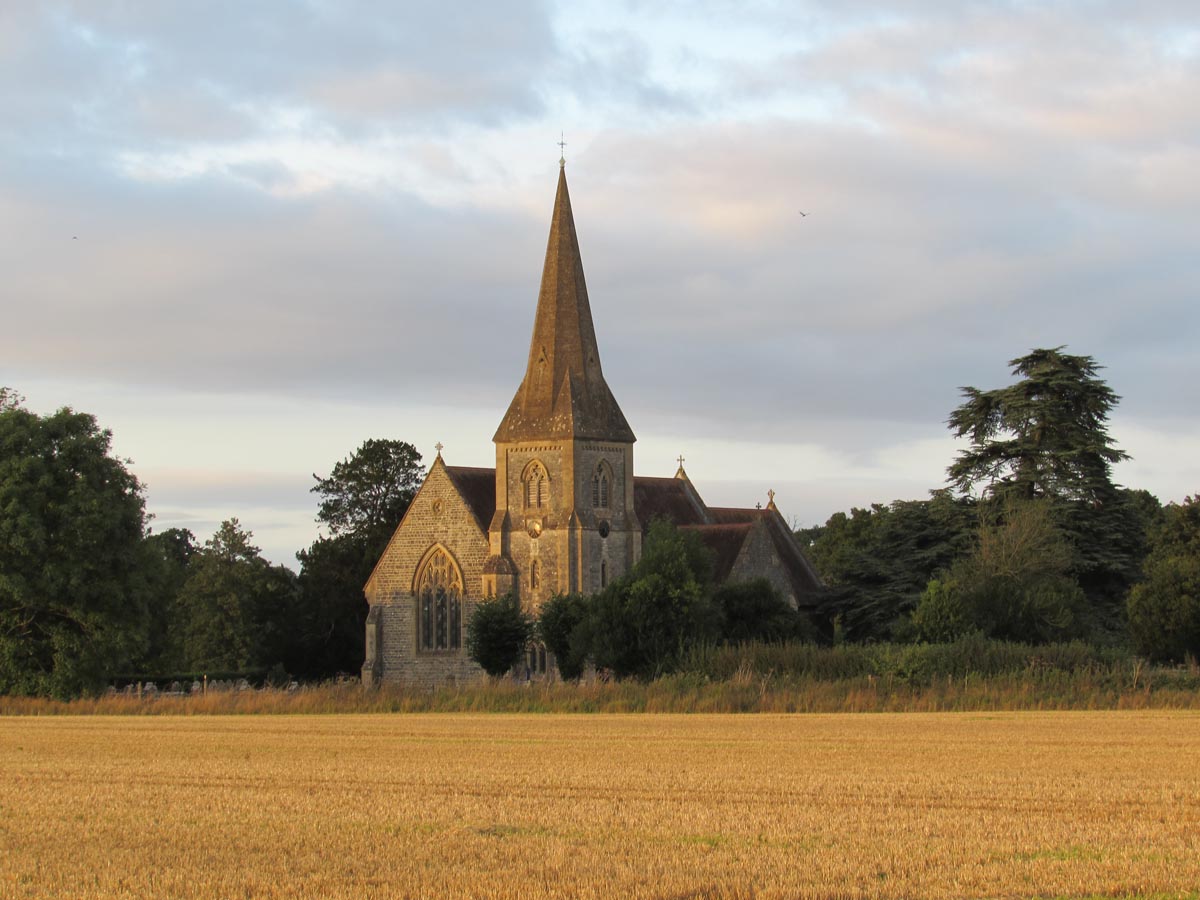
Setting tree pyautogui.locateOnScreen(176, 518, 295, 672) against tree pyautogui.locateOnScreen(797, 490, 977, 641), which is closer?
tree pyautogui.locateOnScreen(797, 490, 977, 641)

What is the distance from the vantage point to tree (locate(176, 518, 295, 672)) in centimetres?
7525

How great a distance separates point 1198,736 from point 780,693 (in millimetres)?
12650

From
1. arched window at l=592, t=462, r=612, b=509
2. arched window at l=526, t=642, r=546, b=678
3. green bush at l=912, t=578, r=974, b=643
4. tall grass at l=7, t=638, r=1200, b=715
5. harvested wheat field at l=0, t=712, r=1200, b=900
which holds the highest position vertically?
arched window at l=592, t=462, r=612, b=509

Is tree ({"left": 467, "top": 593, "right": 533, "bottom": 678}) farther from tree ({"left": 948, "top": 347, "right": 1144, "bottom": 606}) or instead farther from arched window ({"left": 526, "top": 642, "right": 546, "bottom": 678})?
tree ({"left": 948, "top": 347, "right": 1144, "bottom": 606})

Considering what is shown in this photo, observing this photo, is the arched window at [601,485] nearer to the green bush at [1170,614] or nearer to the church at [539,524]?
the church at [539,524]

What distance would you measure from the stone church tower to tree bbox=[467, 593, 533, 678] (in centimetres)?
381

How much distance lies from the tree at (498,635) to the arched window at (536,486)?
6113 mm

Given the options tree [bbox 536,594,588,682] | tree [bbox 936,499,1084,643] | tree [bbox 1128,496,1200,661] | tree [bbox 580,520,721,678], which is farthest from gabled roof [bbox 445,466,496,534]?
tree [bbox 1128,496,1200,661]

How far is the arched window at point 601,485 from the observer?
67125 mm

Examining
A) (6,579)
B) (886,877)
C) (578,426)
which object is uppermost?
(578,426)

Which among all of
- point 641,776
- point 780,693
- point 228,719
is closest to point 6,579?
point 228,719

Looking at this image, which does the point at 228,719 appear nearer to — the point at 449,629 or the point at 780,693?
the point at 780,693

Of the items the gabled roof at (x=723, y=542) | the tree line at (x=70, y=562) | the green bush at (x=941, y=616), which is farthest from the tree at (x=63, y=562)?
the gabled roof at (x=723, y=542)

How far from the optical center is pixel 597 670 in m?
52.6
